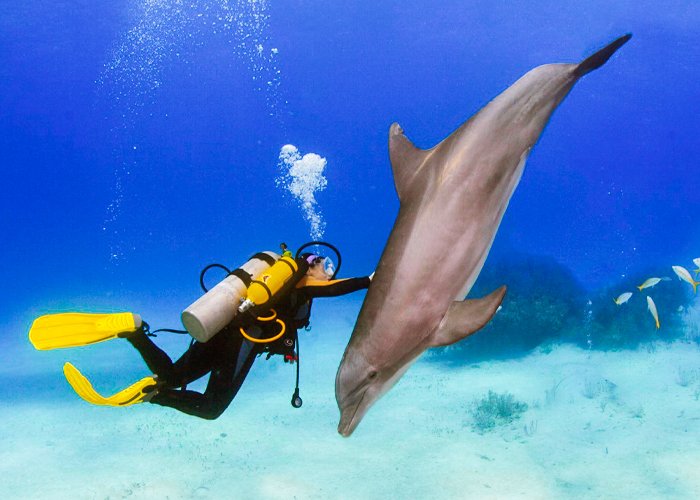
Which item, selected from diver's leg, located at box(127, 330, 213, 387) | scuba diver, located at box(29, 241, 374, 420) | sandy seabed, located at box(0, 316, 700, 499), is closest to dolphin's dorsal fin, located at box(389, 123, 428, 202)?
scuba diver, located at box(29, 241, 374, 420)

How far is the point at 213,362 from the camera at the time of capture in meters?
4.64

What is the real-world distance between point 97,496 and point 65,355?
1333cm

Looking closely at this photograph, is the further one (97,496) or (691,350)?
(691,350)

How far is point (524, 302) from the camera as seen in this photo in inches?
611

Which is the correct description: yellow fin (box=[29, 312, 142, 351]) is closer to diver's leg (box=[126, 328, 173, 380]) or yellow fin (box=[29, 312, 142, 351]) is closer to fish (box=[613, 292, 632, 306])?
diver's leg (box=[126, 328, 173, 380])

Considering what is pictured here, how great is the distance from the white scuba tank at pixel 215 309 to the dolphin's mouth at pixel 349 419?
1.11 metres

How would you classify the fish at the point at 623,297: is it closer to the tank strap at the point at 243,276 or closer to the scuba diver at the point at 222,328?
the scuba diver at the point at 222,328

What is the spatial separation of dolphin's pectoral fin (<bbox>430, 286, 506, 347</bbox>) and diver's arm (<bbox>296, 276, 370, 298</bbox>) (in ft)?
3.28

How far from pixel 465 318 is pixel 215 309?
1792 millimetres

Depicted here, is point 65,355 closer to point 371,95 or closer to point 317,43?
point 317,43

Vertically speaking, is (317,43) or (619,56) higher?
(317,43)

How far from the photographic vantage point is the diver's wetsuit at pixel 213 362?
4.38m

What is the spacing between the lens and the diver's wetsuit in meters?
4.38

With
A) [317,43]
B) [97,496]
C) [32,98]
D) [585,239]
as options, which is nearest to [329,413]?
[97,496]
